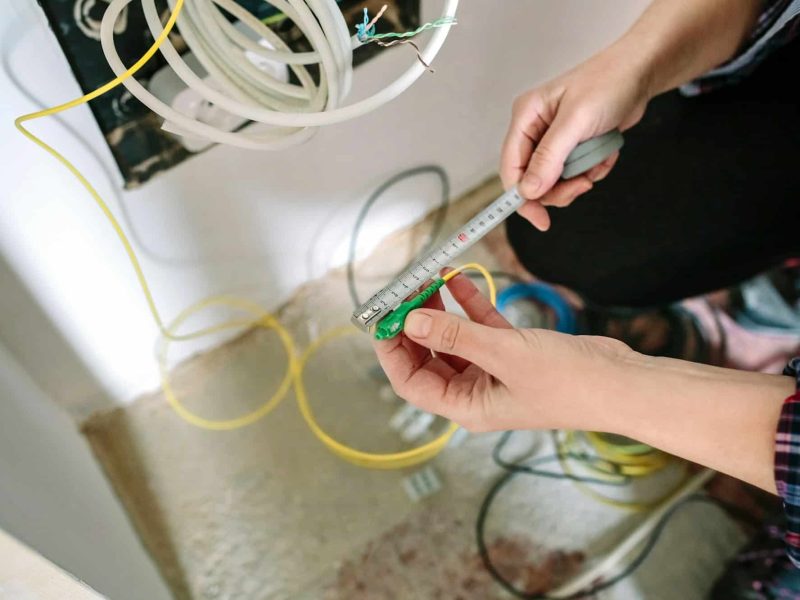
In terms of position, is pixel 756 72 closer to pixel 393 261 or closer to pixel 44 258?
pixel 393 261

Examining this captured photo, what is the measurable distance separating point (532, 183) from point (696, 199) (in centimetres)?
35

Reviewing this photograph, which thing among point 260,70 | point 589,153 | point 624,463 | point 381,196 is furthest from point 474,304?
point 624,463

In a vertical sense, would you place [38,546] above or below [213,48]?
below

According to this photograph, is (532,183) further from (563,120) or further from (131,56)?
(131,56)

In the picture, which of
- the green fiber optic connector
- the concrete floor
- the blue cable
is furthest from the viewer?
the blue cable

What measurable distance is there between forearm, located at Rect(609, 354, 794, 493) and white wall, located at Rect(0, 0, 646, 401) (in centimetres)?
49

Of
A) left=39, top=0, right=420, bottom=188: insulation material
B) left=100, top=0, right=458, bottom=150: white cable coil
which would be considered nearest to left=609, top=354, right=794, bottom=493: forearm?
left=100, top=0, right=458, bottom=150: white cable coil

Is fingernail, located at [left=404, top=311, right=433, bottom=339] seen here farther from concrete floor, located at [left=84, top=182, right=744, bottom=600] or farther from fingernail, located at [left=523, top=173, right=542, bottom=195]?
concrete floor, located at [left=84, top=182, right=744, bottom=600]

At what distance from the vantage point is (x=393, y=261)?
3.90 ft

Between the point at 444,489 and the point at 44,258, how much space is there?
0.66 metres

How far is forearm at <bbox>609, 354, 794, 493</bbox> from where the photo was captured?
1.73 feet

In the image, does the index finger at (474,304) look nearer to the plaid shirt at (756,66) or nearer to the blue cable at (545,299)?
the plaid shirt at (756,66)

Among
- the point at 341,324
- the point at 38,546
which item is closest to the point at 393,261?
the point at 341,324

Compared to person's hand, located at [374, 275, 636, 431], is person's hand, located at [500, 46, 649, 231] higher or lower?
higher
